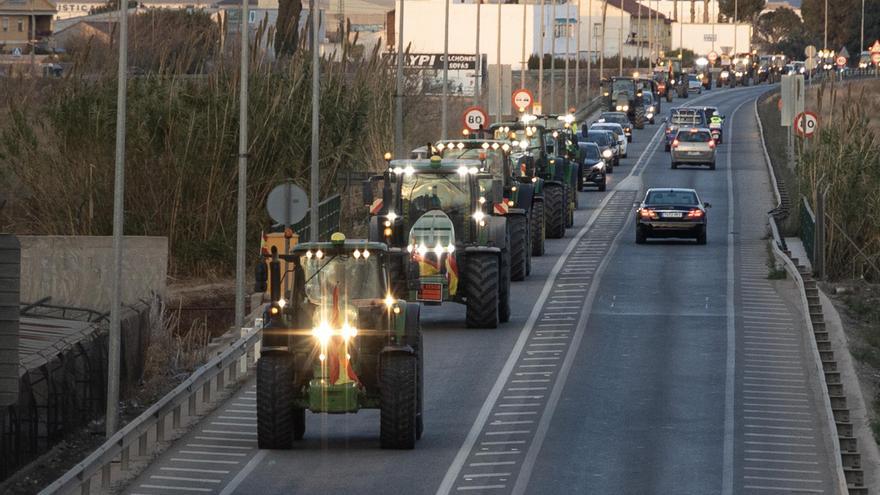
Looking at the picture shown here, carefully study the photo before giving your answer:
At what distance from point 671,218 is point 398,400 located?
83.3 feet

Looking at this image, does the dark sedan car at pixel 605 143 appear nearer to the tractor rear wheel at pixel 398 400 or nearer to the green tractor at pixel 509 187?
the green tractor at pixel 509 187

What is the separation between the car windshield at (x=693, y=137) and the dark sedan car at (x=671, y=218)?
79.2 feet

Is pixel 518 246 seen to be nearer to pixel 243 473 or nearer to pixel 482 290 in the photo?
pixel 482 290

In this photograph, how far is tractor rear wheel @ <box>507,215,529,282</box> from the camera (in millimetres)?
36281

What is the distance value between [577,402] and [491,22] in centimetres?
10393

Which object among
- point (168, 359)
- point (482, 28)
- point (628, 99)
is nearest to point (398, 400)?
point (168, 359)

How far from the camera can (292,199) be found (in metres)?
30.3

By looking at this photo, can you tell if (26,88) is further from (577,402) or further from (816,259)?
(577,402)

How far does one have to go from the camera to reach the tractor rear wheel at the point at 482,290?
30.3 m

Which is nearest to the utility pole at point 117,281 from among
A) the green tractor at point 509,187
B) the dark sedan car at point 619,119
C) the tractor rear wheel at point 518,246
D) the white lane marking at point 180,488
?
the white lane marking at point 180,488

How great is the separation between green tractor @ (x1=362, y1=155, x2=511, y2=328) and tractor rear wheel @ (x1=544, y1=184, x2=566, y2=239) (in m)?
12.6

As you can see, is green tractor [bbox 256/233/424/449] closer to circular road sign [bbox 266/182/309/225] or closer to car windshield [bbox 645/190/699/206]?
circular road sign [bbox 266/182/309/225]

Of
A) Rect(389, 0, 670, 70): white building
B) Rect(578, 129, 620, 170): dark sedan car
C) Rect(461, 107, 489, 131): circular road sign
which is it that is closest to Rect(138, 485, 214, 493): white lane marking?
Rect(461, 107, 489, 131): circular road sign

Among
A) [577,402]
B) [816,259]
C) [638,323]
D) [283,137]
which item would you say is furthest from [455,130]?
[577,402]
